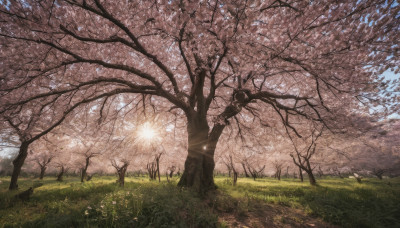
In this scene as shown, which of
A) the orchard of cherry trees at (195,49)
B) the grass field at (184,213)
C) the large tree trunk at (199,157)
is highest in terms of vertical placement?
the orchard of cherry trees at (195,49)

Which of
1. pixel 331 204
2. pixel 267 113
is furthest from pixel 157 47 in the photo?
pixel 331 204

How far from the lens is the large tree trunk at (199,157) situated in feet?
23.9

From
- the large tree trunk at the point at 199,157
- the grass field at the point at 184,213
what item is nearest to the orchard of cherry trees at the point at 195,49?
the large tree trunk at the point at 199,157

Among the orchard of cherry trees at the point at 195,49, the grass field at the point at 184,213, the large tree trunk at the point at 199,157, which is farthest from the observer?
the large tree trunk at the point at 199,157

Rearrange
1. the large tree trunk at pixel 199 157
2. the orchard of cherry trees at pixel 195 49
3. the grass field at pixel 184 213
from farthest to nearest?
the large tree trunk at pixel 199 157
the orchard of cherry trees at pixel 195 49
the grass field at pixel 184 213

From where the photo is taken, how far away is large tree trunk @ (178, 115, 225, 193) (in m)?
7.28

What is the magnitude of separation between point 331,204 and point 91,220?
8.44m

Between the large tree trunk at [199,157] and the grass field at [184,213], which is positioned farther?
the large tree trunk at [199,157]

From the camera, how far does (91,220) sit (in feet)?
11.9

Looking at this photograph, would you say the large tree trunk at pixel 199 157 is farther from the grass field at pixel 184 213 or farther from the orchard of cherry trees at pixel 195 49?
the grass field at pixel 184 213

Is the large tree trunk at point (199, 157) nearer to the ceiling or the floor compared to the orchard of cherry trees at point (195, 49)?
nearer to the floor

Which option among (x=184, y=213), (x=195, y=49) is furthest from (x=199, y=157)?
(x=195, y=49)

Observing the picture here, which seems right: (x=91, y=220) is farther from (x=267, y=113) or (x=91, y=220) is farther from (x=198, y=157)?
(x=267, y=113)

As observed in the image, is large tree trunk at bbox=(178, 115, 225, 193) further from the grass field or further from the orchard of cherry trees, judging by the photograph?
the grass field
